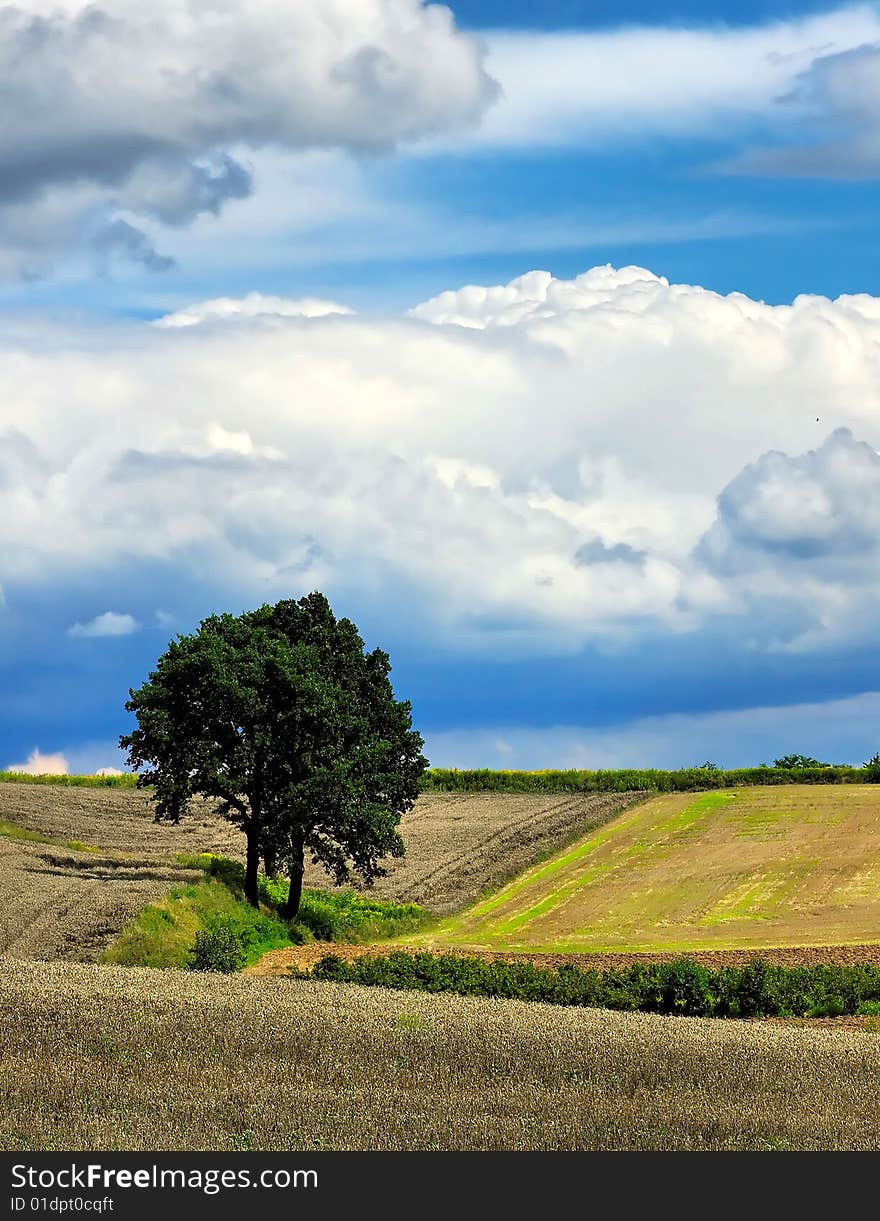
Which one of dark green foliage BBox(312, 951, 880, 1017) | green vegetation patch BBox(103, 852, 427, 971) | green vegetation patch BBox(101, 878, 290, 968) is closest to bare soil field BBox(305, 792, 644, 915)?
green vegetation patch BBox(103, 852, 427, 971)

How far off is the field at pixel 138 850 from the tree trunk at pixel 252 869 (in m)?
2.43

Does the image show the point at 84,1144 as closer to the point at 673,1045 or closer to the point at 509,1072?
the point at 509,1072

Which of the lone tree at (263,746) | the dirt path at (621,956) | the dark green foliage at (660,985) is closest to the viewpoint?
the dark green foliage at (660,985)

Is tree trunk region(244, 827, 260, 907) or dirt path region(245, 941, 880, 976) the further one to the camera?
tree trunk region(244, 827, 260, 907)

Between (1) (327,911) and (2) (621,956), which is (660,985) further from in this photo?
(1) (327,911)

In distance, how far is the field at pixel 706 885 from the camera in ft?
174

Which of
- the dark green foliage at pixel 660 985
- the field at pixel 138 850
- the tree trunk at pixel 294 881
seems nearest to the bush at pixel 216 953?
Answer: the dark green foliage at pixel 660 985

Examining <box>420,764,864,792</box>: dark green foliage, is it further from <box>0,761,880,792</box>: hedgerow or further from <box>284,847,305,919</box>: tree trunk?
<box>284,847,305,919</box>: tree trunk

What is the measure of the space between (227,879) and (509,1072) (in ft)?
120

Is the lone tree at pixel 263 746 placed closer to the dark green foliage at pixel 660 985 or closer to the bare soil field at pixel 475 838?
the bare soil field at pixel 475 838

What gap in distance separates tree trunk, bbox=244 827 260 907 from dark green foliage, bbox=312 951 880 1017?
1447 centimetres

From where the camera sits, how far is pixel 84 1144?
14750 millimetres

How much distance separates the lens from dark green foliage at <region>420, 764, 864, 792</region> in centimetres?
9425

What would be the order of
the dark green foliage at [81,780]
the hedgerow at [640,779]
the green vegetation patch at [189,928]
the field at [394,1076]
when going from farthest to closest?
the dark green foliage at [81,780]
the hedgerow at [640,779]
the green vegetation patch at [189,928]
the field at [394,1076]
